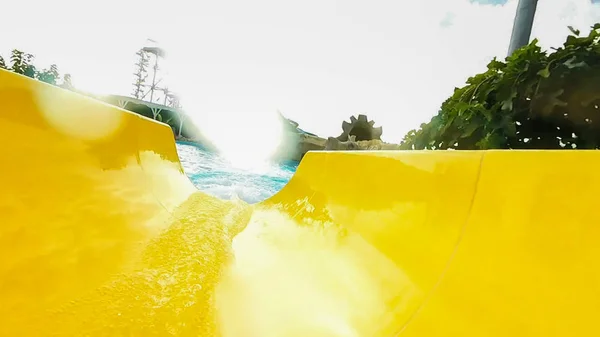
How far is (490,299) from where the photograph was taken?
3.05 feet

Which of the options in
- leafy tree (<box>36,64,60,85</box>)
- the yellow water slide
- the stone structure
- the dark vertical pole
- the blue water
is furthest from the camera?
leafy tree (<box>36,64,60,85</box>)

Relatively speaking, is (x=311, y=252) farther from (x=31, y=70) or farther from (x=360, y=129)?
(x=31, y=70)

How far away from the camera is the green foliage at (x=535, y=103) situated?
2404 millimetres

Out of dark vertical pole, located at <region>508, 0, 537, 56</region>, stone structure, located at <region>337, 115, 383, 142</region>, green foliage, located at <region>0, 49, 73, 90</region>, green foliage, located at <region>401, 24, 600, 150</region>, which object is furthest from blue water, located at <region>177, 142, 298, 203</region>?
green foliage, located at <region>0, 49, 73, 90</region>

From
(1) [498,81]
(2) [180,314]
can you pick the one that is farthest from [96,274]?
(1) [498,81]

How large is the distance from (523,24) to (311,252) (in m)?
4.04

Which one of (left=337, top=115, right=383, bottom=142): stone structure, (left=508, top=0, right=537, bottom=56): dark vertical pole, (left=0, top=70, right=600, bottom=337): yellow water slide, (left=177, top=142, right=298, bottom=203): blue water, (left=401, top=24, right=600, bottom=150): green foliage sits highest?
(left=337, top=115, right=383, bottom=142): stone structure

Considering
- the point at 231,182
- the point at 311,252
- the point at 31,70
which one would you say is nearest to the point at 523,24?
the point at 311,252

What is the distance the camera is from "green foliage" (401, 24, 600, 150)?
240 centimetres

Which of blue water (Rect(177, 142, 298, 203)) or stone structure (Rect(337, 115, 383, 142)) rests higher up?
stone structure (Rect(337, 115, 383, 142))

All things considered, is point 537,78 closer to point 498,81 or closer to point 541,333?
point 498,81

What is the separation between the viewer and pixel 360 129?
29453 millimetres

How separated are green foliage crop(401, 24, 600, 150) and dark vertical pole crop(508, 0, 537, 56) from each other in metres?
1.07

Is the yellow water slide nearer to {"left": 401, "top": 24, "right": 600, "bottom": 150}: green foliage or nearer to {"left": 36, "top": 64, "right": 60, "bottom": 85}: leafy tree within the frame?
{"left": 401, "top": 24, "right": 600, "bottom": 150}: green foliage
